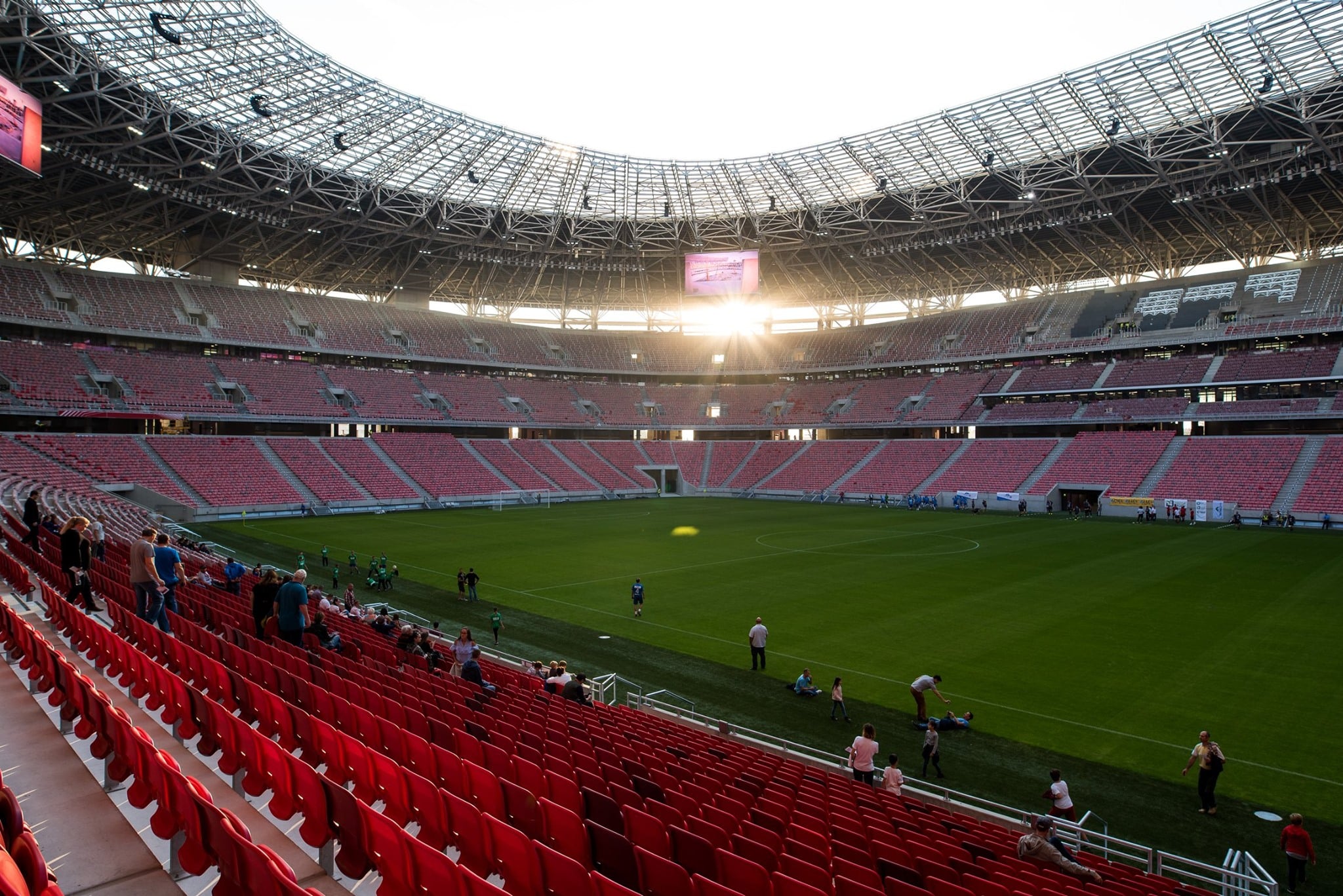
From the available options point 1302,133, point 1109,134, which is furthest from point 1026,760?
point 1302,133

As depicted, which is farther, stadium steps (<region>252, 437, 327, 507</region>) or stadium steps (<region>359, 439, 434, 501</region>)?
stadium steps (<region>359, 439, 434, 501</region>)

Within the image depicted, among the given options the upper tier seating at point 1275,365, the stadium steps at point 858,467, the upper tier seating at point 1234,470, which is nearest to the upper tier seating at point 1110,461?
the upper tier seating at point 1234,470

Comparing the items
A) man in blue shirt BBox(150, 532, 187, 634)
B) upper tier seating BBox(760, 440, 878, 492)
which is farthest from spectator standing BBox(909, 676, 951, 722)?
upper tier seating BBox(760, 440, 878, 492)

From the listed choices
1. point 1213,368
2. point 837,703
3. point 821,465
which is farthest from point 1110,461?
point 837,703

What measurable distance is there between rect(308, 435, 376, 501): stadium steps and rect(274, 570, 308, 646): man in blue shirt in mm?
47034

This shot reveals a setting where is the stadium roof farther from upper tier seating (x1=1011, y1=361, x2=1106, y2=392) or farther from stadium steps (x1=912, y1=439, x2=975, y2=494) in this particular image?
stadium steps (x1=912, y1=439, x2=975, y2=494)

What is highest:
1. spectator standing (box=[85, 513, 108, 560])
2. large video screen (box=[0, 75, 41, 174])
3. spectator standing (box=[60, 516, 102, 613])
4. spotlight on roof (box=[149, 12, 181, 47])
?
spotlight on roof (box=[149, 12, 181, 47])

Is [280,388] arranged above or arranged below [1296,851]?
above

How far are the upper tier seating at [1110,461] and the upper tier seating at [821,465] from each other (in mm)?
17687

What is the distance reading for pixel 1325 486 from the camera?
154ft

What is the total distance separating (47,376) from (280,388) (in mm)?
15543

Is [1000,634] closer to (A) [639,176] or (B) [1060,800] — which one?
(B) [1060,800]

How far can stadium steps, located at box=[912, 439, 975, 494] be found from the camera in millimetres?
63656

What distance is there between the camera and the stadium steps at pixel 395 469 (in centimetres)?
5838
